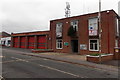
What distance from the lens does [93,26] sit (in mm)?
20094

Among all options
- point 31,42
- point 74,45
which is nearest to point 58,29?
point 74,45

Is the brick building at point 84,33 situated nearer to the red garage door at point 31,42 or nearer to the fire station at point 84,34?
the fire station at point 84,34

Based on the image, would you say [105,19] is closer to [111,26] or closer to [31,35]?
[111,26]

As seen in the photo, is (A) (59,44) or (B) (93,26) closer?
(B) (93,26)

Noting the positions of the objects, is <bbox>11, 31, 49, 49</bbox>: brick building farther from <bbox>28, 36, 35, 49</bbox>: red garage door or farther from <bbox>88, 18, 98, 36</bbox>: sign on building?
<bbox>88, 18, 98, 36</bbox>: sign on building

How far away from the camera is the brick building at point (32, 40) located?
31.0m

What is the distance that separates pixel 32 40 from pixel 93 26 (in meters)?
20.3

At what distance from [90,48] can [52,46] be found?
9293 millimetres

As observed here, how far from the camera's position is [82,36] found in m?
21.6

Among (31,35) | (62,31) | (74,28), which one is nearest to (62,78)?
(74,28)

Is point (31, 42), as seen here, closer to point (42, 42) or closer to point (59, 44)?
point (42, 42)

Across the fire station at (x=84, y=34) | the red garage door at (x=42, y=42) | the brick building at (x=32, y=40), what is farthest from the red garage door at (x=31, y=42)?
the fire station at (x=84, y=34)

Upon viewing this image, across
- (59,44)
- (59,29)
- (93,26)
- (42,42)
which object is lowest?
(59,44)

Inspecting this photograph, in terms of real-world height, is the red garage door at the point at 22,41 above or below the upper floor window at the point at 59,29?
below
